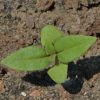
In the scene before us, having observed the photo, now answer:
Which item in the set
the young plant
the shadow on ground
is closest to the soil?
the shadow on ground

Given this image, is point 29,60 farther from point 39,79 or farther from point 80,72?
point 80,72

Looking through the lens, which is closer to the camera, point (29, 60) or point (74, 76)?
point (29, 60)

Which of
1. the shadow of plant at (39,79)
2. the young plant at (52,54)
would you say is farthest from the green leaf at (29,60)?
the shadow of plant at (39,79)

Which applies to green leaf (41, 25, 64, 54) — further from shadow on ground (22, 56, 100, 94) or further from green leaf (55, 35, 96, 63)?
shadow on ground (22, 56, 100, 94)

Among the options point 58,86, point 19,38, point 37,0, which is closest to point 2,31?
point 19,38

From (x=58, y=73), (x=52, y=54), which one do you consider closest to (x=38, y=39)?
(x=52, y=54)

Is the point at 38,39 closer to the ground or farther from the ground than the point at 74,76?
farther from the ground
